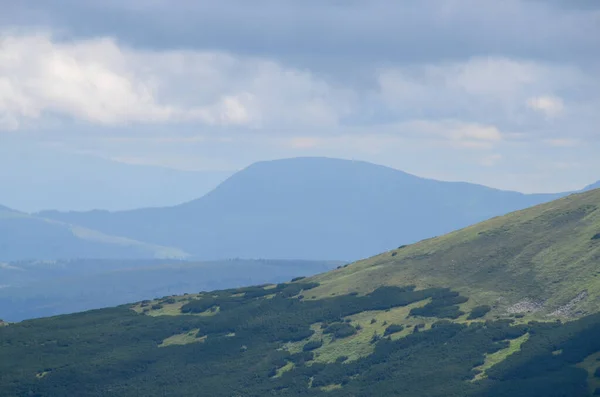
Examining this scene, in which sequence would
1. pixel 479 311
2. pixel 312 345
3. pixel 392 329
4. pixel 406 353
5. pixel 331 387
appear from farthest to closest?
pixel 312 345
pixel 392 329
pixel 479 311
pixel 406 353
pixel 331 387

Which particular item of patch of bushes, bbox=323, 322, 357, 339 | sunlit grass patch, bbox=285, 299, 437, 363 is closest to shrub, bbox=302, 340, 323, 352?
sunlit grass patch, bbox=285, 299, 437, 363

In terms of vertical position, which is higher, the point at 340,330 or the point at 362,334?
the point at 340,330

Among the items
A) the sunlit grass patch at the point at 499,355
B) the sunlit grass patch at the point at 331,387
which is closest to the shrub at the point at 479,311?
the sunlit grass patch at the point at 499,355

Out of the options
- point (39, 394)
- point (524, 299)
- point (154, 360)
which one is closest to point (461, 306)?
point (524, 299)

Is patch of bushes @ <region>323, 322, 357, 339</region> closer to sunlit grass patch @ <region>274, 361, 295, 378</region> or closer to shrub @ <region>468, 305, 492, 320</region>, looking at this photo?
sunlit grass patch @ <region>274, 361, 295, 378</region>

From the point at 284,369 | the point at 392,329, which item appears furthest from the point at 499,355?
the point at 284,369

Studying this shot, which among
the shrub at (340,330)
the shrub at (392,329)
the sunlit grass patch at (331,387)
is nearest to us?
the sunlit grass patch at (331,387)

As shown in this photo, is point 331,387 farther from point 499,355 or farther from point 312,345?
point 499,355

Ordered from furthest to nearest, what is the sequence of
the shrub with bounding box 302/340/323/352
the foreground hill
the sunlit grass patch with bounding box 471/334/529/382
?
the shrub with bounding box 302/340/323/352 < the sunlit grass patch with bounding box 471/334/529/382 < the foreground hill

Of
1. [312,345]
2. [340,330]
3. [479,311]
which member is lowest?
[312,345]

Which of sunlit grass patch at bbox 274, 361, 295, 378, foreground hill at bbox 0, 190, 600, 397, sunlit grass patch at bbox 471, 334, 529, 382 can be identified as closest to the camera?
foreground hill at bbox 0, 190, 600, 397

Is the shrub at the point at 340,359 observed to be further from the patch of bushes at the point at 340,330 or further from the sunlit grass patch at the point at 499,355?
the sunlit grass patch at the point at 499,355

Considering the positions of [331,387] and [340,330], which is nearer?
[331,387]

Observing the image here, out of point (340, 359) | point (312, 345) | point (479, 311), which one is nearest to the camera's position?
point (340, 359)
